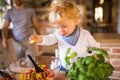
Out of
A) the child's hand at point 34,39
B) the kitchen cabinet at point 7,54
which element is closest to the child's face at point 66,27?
the child's hand at point 34,39

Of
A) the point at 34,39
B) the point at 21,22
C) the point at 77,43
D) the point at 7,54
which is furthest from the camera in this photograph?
the point at 7,54

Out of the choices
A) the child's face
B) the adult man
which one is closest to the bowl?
the child's face

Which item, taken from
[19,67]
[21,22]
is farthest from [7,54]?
[19,67]

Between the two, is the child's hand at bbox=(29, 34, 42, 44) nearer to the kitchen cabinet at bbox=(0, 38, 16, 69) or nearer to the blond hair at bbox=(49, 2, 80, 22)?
the blond hair at bbox=(49, 2, 80, 22)

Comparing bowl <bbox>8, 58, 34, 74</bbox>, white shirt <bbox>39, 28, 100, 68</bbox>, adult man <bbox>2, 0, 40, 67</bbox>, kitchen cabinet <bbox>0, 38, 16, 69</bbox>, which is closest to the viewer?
bowl <bbox>8, 58, 34, 74</bbox>

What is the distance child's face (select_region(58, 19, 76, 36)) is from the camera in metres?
1.21

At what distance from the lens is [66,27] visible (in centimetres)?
124

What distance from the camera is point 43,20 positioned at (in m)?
6.76

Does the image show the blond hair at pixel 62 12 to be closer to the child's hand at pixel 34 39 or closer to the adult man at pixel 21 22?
the child's hand at pixel 34 39

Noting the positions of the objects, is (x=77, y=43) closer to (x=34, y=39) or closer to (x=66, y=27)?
(x=66, y=27)

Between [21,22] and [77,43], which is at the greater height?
[21,22]

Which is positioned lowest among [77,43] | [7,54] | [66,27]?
[7,54]

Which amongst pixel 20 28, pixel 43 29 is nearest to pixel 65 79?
pixel 20 28

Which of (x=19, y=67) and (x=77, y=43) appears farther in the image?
(x=77, y=43)
